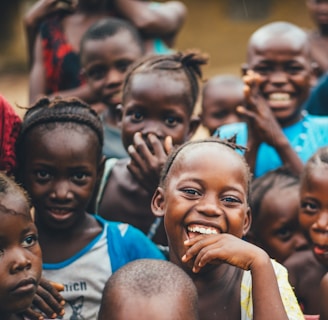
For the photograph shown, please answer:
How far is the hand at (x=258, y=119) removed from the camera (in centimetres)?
473

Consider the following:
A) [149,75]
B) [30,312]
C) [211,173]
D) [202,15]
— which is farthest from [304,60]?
[202,15]

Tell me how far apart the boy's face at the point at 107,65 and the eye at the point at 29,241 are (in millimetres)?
1925

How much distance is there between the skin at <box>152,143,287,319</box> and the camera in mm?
3396

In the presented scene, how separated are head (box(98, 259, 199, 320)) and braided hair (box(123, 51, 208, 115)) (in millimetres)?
1643

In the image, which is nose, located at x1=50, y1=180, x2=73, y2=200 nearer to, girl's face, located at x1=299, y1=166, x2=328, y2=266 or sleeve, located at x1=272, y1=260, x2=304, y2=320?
sleeve, located at x1=272, y1=260, x2=304, y2=320

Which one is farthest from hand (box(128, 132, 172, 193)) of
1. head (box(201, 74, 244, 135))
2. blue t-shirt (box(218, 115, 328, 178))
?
head (box(201, 74, 244, 135))

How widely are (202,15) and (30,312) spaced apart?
9472 mm

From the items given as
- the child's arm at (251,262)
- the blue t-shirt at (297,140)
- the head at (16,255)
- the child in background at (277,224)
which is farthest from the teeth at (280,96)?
the head at (16,255)

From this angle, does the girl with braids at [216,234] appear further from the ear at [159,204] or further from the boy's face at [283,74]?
the boy's face at [283,74]

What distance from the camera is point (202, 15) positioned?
12539mm

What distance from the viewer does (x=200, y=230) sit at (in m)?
3.45

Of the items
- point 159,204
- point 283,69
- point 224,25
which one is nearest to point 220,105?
point 283,69

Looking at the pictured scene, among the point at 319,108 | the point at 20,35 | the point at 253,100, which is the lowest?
the point at 20,35

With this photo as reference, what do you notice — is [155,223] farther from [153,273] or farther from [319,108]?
[319,108]
